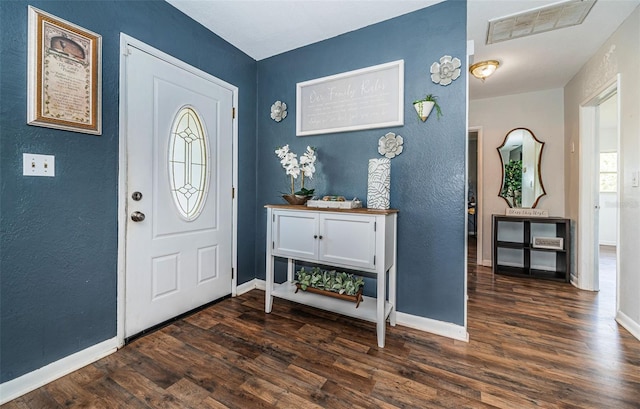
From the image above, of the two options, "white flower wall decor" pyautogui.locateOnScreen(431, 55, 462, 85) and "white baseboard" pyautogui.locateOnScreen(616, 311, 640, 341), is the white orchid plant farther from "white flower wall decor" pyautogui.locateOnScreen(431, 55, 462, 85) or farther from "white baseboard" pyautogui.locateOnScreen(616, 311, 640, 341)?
"white baseboard" pyautogui.locateOnScreen(616, 311, 640, 341)

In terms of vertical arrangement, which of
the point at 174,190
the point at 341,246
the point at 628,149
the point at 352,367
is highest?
the point at 628,149

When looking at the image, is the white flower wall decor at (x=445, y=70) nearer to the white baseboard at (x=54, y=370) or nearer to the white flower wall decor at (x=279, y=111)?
the white flower wall decor at (x=279, y=111)

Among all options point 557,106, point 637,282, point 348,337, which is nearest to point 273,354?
point 348,337

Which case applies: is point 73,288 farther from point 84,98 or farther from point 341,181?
point 341,181

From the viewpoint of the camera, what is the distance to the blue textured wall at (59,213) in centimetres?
135

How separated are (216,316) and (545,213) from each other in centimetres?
413

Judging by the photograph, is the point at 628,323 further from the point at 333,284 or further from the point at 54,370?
the point at 54,370

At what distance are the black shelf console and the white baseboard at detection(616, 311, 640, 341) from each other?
120cm

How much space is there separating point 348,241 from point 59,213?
1771mm

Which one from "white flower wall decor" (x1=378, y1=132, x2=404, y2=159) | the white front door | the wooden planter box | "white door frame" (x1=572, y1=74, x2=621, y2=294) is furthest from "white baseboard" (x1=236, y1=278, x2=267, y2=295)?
"white door frame" (x1=572, y1=74, x2=621, y2=294)

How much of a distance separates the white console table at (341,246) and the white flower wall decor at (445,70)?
104 centimetres

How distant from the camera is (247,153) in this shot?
278 cm

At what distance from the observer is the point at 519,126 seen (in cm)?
377

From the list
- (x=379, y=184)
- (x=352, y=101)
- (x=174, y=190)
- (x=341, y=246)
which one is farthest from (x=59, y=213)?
(x=352, y=101)
